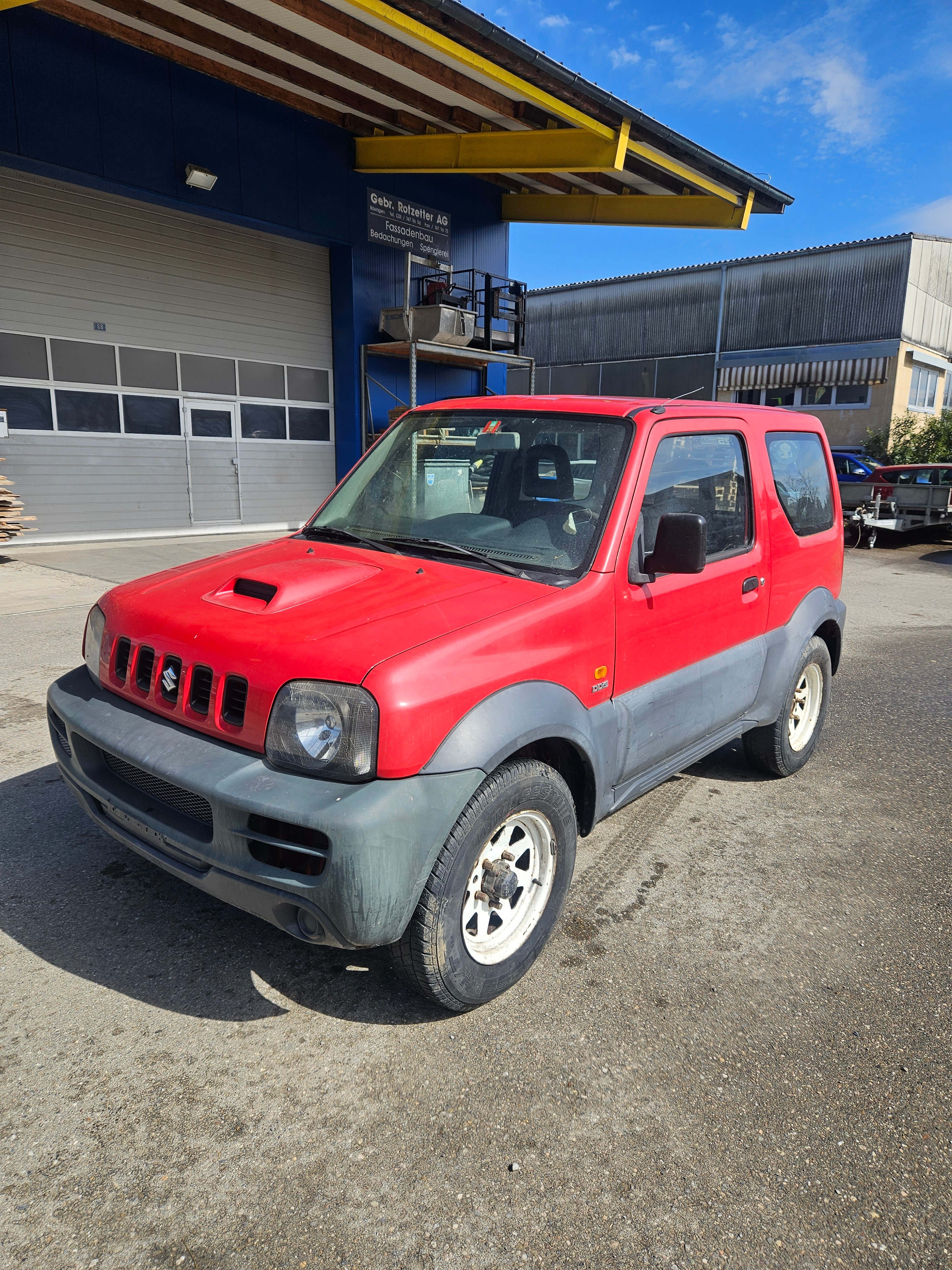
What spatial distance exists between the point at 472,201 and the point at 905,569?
36.6ft

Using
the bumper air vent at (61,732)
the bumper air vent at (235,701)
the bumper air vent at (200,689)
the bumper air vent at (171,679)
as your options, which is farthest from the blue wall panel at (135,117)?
the bumper air vent at (235,701)

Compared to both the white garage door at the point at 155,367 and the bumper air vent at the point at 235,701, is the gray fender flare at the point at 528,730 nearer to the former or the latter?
the bumper air vent at the point at 235,701

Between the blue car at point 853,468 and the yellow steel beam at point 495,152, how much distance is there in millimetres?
8440

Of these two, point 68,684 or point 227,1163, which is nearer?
point 227,1163

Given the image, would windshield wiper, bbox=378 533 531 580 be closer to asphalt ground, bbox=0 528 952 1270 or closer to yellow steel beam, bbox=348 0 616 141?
asphalt ground, bbox=0 528 952 1270

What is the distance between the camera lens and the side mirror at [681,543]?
113 inches

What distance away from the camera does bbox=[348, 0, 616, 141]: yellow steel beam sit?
8.81m

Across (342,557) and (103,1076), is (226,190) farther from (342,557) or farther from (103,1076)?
(103,1076)

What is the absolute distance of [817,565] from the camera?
4348 millimetres

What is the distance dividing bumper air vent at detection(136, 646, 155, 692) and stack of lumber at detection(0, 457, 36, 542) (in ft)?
31.4

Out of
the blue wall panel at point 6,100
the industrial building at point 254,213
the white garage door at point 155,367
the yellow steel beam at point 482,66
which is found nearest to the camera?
the yellow steel beam at point 482,66

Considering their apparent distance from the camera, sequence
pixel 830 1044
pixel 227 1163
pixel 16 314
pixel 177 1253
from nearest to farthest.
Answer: pixel 177 1253
pixel 227 1163
pixel 830 1044
pixel 16 314

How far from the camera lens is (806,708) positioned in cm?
462

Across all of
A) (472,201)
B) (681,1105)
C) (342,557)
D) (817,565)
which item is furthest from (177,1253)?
(472,201)
